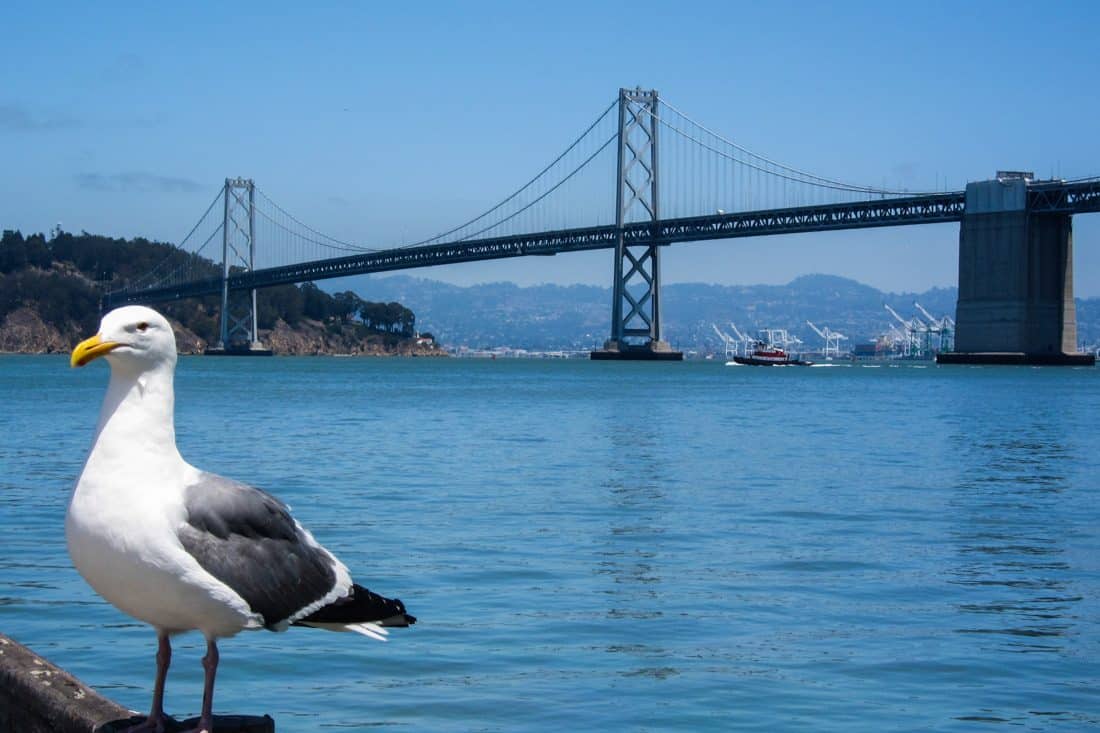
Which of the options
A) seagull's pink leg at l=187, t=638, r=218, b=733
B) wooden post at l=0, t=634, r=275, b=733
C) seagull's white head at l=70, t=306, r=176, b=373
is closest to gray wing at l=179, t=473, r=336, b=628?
→ seagull's pink leg at l=187, t=638, r=218, b=733

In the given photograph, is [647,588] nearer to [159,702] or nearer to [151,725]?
[159,702]

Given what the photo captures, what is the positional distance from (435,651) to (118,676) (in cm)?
133

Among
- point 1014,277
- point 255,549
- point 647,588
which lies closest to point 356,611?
point 255,549

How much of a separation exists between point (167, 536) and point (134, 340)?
1.33ft

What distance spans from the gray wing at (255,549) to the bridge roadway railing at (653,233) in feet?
211

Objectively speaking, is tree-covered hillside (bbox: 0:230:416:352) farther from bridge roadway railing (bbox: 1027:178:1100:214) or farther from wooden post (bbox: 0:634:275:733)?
wooden post (bbox: 0:634:275:733)

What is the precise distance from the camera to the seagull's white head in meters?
3.15

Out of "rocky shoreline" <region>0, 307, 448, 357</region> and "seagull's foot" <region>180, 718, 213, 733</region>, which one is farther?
"rocky shoreline" <region>0, 307, 448, 357</region>

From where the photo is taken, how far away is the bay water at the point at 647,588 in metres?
5.97

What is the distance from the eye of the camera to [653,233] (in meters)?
75.3

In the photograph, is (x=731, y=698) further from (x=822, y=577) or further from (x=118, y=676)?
(x=822, y=577)

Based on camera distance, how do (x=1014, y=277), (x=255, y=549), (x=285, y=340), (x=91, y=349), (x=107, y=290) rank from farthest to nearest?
1. (x=285, y=340)
2. (x=107, y=290)
3. (x=1014, y=277)
4. (x=255, y=549)
5. (x=91, y=349)

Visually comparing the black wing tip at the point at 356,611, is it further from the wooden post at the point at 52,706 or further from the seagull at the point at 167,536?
the wooden post at the point at 52,706

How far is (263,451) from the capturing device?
60.8 ft
